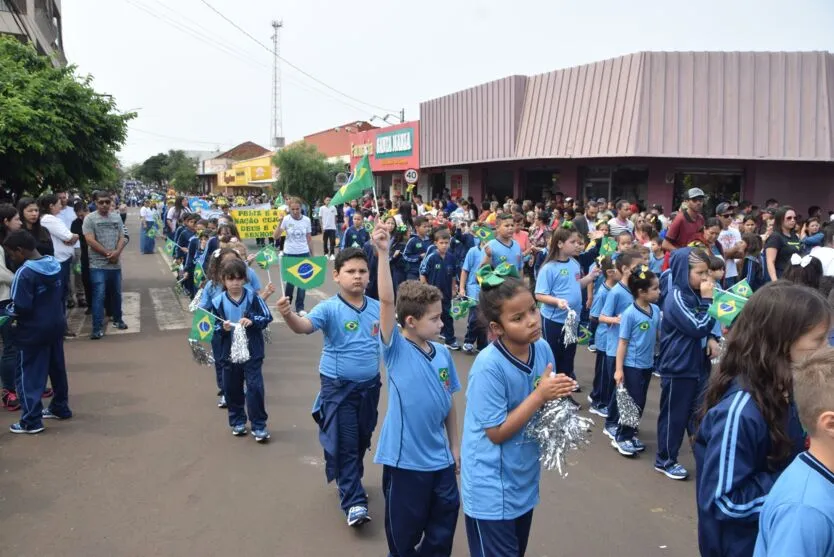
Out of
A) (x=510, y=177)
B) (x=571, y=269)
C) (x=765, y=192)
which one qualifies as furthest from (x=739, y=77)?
(x=571, y=269)

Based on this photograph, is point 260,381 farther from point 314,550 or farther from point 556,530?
point 556,530

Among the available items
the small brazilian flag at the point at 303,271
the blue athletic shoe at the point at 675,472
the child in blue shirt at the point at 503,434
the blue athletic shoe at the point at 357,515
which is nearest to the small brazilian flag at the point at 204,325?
the small brazilian flag at the point at 303,271

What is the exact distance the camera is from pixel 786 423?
2119 mm

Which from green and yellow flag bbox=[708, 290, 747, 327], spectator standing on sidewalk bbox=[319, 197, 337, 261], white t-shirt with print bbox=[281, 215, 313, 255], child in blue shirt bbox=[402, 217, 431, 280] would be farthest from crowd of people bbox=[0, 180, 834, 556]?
spectator standing on sidewalk bbox=[319, 197, 337, 261]

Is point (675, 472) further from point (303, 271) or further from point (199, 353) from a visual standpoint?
point (199, 353)

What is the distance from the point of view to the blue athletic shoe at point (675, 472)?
4.84 meters

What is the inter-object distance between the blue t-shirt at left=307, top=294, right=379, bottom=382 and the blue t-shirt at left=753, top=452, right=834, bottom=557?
2844 mm

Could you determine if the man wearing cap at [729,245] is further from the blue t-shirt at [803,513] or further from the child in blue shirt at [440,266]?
the blue t-shirt at [803,513]

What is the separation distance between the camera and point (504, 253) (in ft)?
24.9

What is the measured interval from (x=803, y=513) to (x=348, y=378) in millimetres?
2992

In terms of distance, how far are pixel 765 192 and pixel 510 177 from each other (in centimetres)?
863

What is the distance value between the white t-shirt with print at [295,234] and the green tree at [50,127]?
12.9 feet

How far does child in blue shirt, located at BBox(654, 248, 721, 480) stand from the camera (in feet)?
14.8

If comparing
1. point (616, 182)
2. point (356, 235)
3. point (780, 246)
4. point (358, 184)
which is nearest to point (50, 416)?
point (358, 184)
